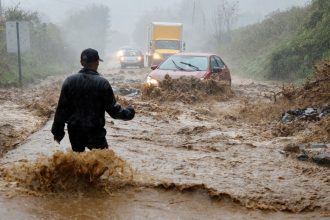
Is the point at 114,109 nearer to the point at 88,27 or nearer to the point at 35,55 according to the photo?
the point at 35,55

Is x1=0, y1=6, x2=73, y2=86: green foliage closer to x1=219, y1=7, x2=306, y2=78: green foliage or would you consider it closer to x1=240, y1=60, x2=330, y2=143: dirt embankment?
x1=240, y1=60, x2=330, y2=143: dirt embankment

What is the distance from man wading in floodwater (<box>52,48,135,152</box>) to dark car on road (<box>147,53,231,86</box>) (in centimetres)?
824

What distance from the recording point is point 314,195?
17.6 ft

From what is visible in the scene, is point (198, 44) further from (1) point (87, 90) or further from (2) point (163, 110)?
(1) point (87, 90)

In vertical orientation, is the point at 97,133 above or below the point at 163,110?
above

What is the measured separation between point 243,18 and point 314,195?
75.5 meters

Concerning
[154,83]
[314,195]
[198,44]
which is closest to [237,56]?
[198,44]

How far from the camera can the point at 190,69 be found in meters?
13.5

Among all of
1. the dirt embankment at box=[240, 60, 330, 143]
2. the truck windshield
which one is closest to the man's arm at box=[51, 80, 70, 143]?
the dirt embankment at box=[240, 60, 330, 143]

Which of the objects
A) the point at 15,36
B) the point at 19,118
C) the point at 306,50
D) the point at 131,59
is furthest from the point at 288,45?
the point at 19,118

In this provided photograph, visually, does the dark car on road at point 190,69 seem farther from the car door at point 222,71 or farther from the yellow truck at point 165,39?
the yellow truck at point 165,39

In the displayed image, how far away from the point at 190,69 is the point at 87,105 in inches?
359

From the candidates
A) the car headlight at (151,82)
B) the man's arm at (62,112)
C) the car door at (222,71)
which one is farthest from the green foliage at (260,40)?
the man's arm at (62,112)

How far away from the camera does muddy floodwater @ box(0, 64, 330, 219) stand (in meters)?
4.89
